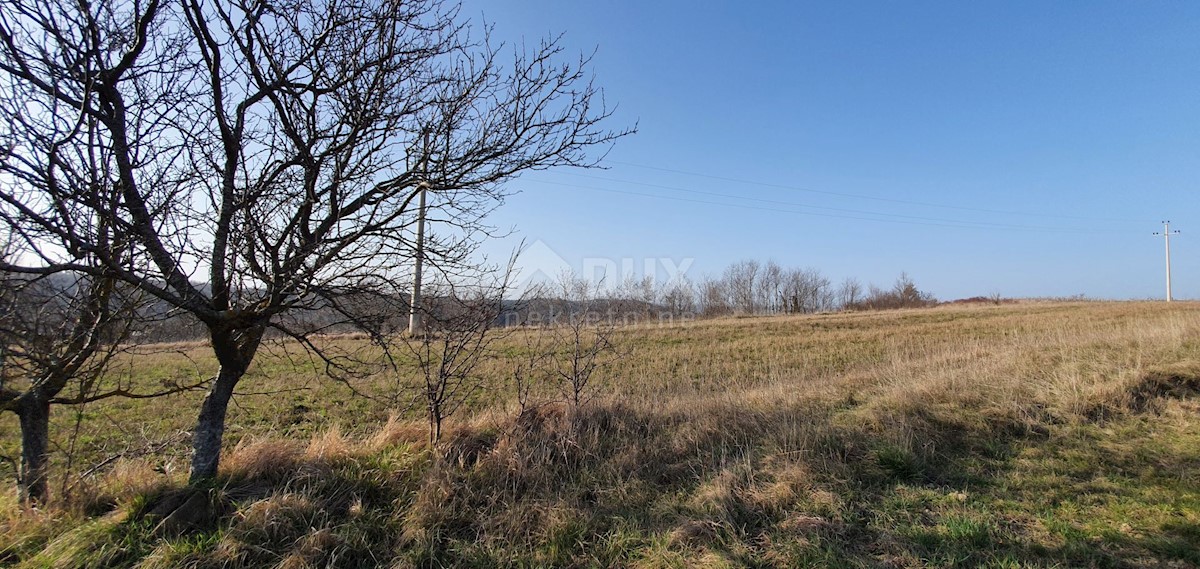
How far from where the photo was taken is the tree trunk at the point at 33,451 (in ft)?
11.1

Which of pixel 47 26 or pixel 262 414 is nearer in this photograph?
pixel 47 26

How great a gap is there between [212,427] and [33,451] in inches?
50.4

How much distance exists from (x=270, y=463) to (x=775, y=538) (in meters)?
3.80

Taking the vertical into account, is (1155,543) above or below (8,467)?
above

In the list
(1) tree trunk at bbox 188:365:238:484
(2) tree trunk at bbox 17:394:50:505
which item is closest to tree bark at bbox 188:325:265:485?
(1) tree trunk at bbox 188:365:238:484

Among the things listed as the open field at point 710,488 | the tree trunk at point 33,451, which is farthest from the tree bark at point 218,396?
the tree trunk at point 33,451

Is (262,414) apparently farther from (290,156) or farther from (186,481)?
(290,156)

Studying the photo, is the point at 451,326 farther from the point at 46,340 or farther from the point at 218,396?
the point at 46,340

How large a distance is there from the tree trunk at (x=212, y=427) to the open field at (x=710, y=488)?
156 millimetres

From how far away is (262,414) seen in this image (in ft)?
27.9

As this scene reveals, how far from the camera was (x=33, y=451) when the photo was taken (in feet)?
11.4

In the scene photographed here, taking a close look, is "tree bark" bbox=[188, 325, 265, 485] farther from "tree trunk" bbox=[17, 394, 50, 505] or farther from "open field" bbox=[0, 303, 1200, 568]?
"tree trunk" bbox=[17, 394, 50, 505]

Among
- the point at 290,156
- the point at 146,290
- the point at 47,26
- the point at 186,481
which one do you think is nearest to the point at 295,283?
the point at 146,290

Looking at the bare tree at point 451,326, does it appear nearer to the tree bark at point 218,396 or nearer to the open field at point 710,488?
the open field at point 710,488
